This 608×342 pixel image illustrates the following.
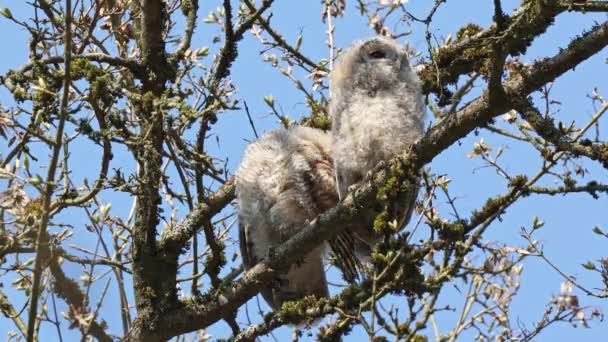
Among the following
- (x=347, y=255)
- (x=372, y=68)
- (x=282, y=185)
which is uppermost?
(x=372, y=68)

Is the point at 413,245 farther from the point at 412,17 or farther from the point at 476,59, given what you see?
the point at 476,59

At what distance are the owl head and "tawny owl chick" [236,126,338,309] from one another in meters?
0.56

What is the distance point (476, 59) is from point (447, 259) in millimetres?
2706

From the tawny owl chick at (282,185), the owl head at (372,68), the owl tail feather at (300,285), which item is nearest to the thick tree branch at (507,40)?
the owl head at (372,68)

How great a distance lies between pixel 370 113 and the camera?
617 cm

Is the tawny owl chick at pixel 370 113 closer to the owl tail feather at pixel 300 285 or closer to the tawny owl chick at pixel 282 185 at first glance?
the tawny owl chick at pixel 282 185

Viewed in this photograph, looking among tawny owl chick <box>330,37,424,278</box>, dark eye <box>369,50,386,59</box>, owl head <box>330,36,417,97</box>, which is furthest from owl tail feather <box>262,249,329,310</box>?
dark eye <box>369,50,386,59</box>

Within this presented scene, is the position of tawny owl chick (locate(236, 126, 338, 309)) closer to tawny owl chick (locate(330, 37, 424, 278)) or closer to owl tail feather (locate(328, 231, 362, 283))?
owl tail feather (locate(328, 231, 362, 283))

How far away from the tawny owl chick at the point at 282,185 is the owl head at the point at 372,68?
1.83 ft

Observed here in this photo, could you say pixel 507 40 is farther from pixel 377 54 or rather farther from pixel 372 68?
pixel 377 54

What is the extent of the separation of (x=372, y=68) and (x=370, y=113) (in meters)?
0.43

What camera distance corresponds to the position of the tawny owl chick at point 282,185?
22.4 ft

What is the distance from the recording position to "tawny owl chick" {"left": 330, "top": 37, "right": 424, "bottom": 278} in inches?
239

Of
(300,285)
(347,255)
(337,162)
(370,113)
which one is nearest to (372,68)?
(370,113)
